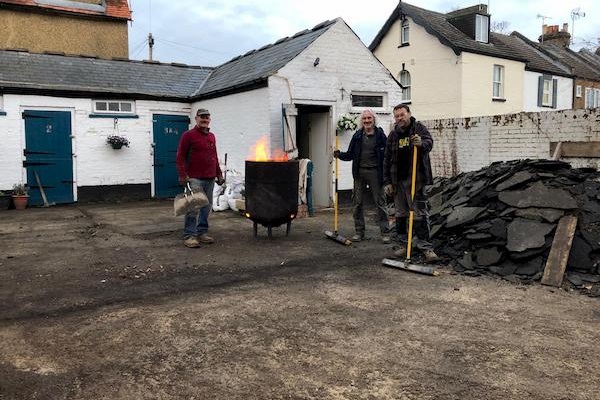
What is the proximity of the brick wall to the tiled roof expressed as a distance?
13940 millimetres

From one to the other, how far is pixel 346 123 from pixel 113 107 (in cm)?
667

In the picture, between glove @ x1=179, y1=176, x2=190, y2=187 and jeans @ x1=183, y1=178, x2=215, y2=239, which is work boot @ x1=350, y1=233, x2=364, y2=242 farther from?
glove @ x1=179, y1=176, x2=190, y2=187

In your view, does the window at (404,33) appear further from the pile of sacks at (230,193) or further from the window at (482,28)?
the pile of sacks at (230,193)

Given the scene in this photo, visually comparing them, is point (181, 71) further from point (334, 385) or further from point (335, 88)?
point (334, 385)

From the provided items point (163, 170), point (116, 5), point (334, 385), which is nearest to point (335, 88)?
point (163, 170)

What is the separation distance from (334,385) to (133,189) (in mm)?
11879

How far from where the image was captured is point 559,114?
9969 mm

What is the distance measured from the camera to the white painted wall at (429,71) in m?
20.9

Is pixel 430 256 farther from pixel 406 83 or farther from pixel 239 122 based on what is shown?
pixel 406 83

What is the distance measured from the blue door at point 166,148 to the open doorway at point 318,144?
13.1 ft

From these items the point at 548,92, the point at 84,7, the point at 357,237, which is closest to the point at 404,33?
the point at 548,92

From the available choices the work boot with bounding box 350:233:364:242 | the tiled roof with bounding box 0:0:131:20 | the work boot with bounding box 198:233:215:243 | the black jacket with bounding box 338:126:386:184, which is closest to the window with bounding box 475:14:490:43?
the tiled roof with bounding box 0:0:131:20

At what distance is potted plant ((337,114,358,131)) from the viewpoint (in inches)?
445

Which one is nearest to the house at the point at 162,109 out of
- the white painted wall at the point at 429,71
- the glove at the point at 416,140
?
the glove at the point at 416,140
